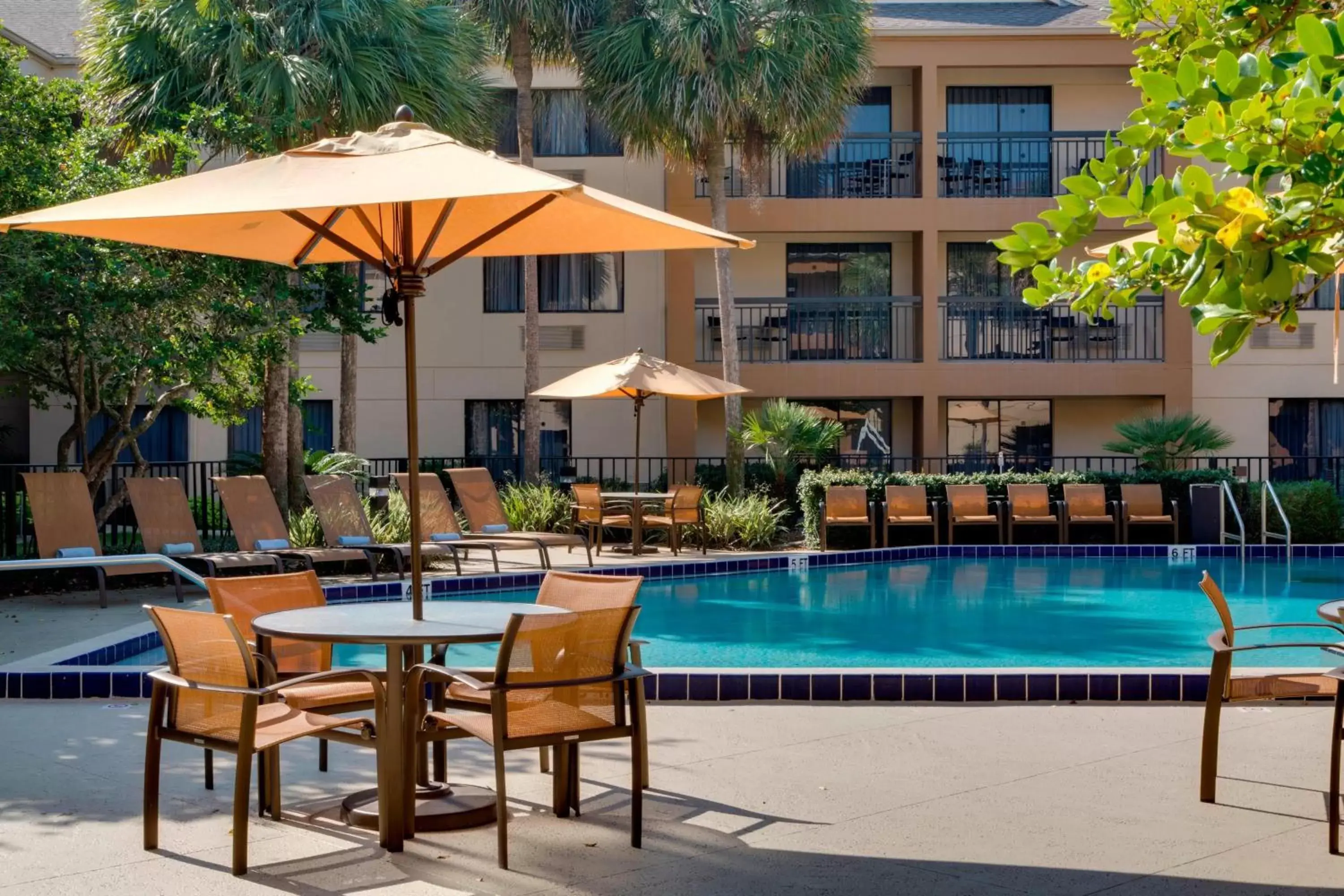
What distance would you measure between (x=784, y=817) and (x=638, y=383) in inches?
468

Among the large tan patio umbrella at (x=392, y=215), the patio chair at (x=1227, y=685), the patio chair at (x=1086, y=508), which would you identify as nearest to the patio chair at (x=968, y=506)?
the patio chair at (x=1086, y=508)

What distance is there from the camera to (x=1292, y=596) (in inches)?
559

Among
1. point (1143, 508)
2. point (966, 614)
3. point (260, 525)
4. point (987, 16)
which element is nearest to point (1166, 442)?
point (1143, 508)

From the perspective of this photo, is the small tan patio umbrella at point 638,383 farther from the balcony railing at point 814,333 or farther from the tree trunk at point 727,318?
the balcony railing at point 814,333

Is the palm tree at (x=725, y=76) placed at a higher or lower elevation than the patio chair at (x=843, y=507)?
higher

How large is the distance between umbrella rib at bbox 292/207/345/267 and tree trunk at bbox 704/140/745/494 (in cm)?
1407

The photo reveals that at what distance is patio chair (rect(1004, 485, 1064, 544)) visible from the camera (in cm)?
1861

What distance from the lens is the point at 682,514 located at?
17688 mm

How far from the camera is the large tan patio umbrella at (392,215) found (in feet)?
16.3

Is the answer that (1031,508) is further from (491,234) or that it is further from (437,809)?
(437,809)

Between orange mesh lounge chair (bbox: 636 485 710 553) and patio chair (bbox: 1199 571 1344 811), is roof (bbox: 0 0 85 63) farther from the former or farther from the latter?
patio chair (bbox: 1199 571 1344 811)

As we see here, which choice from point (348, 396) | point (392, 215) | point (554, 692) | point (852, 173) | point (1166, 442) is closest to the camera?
point (554, 692)

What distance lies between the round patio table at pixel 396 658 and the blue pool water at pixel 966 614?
4186 mm

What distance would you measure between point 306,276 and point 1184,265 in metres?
12.3
